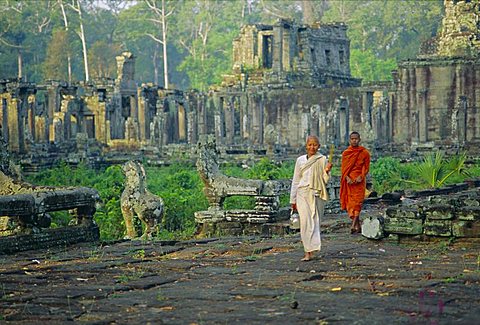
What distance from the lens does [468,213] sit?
11617mm

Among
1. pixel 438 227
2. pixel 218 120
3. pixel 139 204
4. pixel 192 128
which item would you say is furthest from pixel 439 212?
pixel 192 128

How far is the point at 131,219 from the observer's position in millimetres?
15125

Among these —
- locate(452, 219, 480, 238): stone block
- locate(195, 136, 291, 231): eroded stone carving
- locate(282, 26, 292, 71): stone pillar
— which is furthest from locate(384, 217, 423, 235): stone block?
locate(282, 26, 292, 71): stone pillar

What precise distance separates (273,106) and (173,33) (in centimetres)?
3550

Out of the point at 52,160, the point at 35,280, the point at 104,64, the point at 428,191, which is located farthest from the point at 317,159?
the point at 104,64

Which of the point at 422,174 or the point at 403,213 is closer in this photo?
the point at 403,213

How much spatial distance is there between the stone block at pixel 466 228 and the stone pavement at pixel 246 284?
0.28 feet

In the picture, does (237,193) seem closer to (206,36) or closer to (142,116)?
(142,116)

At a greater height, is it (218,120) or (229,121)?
(218,120)

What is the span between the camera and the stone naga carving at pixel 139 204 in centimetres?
1483

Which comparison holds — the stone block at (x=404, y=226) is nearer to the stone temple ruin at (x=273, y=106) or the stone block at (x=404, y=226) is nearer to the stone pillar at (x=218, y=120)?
the stone temple ruin at (x=273, y=106)

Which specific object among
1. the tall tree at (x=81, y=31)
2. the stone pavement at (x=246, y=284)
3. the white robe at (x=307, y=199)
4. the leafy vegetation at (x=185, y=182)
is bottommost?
the leafy vegetation at (x=185, y=182)

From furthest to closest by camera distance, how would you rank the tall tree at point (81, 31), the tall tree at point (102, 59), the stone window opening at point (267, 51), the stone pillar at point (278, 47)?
the tall tree at point (102, 59), the tall tree at point (81, 31), the stone window opening at point (267, 51), the stone pillar at point (278, 47)

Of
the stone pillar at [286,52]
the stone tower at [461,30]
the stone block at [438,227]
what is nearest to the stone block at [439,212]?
the stone block at [438,227]
